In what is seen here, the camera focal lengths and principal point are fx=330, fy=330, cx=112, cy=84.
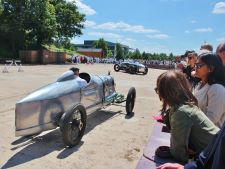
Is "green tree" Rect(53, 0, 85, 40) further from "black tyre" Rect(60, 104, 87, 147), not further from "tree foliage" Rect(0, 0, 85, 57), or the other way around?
"black tyre" Rect(60, 104, 87, 147)

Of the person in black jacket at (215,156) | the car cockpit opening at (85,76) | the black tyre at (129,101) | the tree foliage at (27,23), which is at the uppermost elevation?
the tree foliage at (27,23)

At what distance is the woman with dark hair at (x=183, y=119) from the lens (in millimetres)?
2828

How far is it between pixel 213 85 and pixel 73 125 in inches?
135

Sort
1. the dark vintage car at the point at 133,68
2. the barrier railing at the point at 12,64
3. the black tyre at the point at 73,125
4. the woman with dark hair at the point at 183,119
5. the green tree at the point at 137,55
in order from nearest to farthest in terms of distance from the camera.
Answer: the woman with dark hair at the point at 183,119 → the black tyre at the point at 73,125 → the barrier railing at the point at 12,64 → the dark vintage car at the point at 133,68 → the green tree at the point at 137,55

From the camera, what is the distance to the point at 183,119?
2.84 metres

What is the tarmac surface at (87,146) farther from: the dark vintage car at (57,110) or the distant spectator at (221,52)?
the distant spectator at (221,52)

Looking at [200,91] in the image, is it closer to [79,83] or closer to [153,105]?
[79,83]

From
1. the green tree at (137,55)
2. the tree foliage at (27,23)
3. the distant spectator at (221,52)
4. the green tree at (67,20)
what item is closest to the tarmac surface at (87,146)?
the distant spectator at (221,52)

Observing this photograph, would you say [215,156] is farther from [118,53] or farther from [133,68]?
[118,53]

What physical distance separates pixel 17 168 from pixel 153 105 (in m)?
7.87

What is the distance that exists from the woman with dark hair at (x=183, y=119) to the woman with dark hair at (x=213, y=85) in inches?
27.1

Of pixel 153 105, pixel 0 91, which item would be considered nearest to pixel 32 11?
pixel 0 91

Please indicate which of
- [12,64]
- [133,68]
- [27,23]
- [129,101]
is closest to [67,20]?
[27,23]

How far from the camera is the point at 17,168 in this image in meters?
5.24
